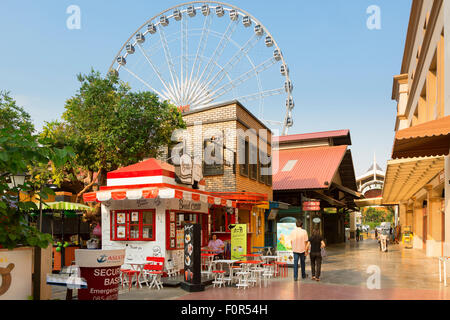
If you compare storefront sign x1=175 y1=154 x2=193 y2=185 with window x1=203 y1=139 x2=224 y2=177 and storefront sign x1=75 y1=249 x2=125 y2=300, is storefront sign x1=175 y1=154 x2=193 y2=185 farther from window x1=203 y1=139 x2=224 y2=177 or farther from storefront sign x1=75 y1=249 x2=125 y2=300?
storefront sign x1=75 y1=249 x2=125 y2=300

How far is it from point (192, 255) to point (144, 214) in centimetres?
305

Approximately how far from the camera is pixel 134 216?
44.3ft

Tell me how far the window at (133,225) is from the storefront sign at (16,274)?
6.27 meters

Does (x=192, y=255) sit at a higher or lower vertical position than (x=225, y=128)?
lower

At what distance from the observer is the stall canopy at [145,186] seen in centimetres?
A: 1222

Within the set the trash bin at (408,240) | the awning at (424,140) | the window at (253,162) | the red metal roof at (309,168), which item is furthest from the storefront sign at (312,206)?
the trash bin at (408,240)

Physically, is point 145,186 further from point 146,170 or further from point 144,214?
point 144,214

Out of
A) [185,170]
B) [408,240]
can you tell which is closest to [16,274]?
[185,170]

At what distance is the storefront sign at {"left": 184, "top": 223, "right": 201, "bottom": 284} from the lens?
1096 cm

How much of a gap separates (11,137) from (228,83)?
26106mm

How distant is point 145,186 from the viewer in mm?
13156

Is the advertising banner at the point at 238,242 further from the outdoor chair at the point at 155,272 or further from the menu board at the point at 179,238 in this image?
the outdoor chair at the point at 155,272
